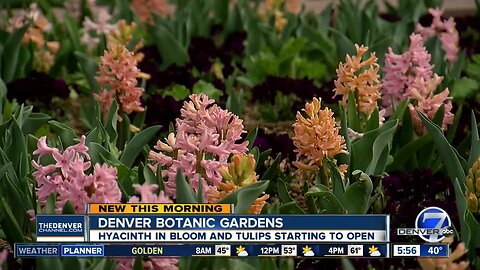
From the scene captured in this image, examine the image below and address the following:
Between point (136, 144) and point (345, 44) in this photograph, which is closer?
point (136, 144)

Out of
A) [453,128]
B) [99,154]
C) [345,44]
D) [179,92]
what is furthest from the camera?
[345,44]

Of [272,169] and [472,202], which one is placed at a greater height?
[272,169]

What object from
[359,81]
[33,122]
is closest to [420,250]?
[359,81]

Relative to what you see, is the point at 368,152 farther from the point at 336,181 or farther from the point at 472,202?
the point at 472,202

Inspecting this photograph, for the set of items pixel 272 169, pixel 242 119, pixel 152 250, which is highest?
pixel 242 119

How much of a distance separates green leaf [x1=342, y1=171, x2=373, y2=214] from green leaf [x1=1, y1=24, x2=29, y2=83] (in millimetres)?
2009

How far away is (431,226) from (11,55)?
238cm

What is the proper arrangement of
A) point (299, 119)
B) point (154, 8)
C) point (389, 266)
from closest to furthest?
1. point (389, 266)
2. point (299, 119)
3. point (154, 8)

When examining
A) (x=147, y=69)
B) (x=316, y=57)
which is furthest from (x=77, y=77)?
(x=316, y=57)

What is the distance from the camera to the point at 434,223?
271cm

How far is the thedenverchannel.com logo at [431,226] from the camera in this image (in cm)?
266

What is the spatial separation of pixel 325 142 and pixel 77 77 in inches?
85.0

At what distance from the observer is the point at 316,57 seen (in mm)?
4961

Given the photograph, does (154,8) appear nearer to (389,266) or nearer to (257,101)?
(257,101)
